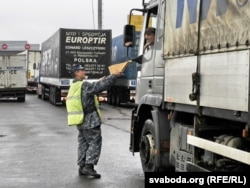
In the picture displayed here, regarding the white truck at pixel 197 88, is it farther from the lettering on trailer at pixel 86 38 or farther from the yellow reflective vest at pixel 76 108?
the lettering on trailer at pixel 86 38

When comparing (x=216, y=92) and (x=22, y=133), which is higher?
(x=216, y=92)

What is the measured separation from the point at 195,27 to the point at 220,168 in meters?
1.69

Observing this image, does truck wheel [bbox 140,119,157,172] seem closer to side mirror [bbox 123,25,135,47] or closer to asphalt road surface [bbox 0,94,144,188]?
asphalt road surface [bbox 0,94,144,188]

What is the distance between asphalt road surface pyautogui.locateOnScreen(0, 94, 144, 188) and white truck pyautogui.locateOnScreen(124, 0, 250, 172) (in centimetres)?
86

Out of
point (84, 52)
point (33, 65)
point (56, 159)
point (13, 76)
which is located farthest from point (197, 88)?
point (33, 65)

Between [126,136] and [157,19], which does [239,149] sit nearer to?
[157,19]

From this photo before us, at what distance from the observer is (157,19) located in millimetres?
7746

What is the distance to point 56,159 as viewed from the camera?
10.2m

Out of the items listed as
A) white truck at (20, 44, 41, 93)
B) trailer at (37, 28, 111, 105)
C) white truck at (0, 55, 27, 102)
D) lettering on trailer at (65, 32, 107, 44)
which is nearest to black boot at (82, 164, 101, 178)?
trailer at (37, 28, 111, 105)

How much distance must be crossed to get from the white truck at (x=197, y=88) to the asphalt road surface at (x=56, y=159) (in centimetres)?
86

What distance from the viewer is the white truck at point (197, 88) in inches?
202

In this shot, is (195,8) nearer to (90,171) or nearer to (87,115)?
(87,115)

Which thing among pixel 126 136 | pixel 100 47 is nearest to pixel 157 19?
pixel 126 136

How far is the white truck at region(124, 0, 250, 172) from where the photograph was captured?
202 inches
